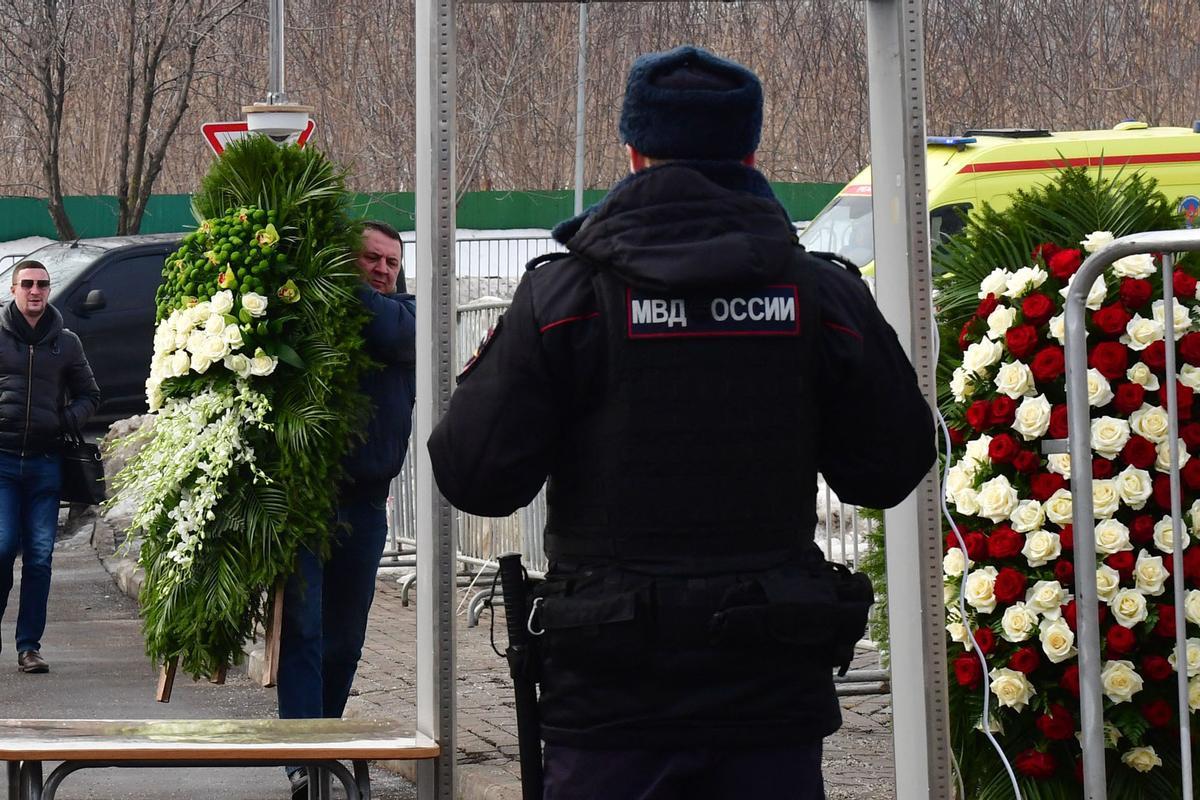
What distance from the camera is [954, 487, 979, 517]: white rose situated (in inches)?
190

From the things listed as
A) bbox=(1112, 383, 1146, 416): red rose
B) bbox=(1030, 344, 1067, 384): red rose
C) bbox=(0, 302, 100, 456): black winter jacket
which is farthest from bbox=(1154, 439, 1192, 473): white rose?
bbox=(0, 302, 100, 456): black winter jacket

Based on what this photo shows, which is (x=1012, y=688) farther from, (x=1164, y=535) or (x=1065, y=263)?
(x=1065, y=263)

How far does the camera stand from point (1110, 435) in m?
4.57

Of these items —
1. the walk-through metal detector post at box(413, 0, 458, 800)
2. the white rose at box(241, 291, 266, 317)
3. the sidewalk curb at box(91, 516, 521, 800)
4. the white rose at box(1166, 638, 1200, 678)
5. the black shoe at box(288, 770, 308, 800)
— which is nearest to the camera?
the walk-through metal detector post at box(413, 0, 458, 800)

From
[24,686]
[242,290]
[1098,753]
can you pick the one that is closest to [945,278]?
[1098,753]

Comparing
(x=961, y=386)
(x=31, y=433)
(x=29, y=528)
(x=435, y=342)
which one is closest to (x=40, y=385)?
(x=31, y=433)

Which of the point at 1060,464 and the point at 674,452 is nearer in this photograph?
the point at 674,452

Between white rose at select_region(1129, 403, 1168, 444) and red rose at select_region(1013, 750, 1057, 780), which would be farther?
red rose at select_region(1013, 750, 1057, 780)

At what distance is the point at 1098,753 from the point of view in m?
4.27

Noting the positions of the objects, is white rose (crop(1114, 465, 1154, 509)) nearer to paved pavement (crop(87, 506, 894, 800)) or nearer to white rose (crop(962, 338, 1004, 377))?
white rose (crop(962, 338, 1004, 377))

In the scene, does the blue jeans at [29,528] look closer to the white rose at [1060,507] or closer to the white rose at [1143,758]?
the white rose at [1060,507]

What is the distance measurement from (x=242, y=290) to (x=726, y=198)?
271cm

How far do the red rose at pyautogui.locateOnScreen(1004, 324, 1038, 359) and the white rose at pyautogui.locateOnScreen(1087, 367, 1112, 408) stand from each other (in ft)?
0.69

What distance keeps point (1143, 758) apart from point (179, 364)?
2974 mm
